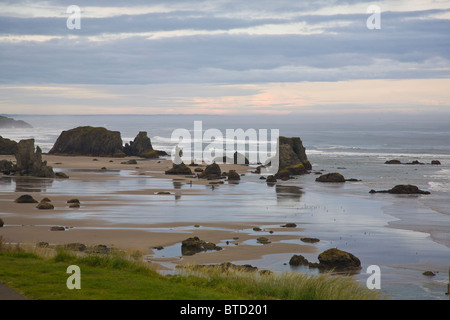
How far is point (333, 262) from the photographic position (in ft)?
73.6

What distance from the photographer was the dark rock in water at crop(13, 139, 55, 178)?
61.5 meters

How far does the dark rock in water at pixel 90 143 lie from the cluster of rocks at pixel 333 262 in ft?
263

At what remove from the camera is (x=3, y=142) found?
95062 millimetres

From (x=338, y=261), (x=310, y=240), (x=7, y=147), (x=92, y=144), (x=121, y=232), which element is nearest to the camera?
(x=338, y=261)

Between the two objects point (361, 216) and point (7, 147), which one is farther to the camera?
point (7, 147)

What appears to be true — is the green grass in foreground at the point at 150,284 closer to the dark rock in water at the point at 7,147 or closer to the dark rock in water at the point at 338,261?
the dark rock in water at the point at 338,261

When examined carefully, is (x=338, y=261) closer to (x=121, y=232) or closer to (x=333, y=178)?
(x=121, y=232)

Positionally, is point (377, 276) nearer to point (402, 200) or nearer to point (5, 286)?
point (5, 286)

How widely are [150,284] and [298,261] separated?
1147 centimetres

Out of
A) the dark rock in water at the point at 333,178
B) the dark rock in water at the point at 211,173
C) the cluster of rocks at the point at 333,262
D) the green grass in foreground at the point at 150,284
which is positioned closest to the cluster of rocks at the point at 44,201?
the cluster of rocks at the point at 333,262

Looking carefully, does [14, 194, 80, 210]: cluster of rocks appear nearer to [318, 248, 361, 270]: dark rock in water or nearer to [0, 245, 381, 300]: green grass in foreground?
[318, 248, 361, 270]: dark rock in water

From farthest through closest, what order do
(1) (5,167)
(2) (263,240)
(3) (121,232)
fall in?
(1) (5,167) → (3) (121,232) → (2) (263,240)

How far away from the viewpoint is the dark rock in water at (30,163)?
61500 millimetres

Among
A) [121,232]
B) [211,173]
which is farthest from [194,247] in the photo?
[211,173]
